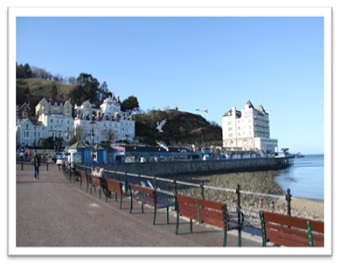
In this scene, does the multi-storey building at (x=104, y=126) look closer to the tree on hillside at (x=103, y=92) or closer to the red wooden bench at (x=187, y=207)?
the tree on hillside at (x=103, y=92)

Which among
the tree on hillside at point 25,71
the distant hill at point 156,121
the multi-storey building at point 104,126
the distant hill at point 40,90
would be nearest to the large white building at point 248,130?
the distant hill at point 156,121

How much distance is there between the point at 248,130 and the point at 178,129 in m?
48.0

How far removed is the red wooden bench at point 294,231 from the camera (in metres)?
4.21

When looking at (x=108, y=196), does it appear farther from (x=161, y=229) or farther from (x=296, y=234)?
(x=296, y=234)

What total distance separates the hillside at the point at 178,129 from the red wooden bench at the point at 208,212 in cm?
9763

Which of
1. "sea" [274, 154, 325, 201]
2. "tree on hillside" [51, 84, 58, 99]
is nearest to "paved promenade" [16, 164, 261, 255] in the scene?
"sea" [274, 154, 325, 201]

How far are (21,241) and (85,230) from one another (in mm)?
1234

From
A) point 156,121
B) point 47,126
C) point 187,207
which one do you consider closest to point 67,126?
point 47,126

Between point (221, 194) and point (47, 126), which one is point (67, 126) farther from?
point (221, 194)

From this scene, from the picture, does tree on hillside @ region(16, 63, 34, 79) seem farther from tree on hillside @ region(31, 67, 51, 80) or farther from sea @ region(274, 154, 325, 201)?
sea @ region(274, 154, 325, 201)

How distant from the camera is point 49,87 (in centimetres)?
11775

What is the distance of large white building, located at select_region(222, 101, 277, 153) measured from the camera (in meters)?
106
